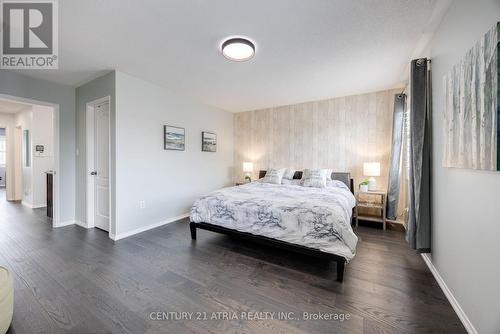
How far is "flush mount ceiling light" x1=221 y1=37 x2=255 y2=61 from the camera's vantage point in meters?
2.12

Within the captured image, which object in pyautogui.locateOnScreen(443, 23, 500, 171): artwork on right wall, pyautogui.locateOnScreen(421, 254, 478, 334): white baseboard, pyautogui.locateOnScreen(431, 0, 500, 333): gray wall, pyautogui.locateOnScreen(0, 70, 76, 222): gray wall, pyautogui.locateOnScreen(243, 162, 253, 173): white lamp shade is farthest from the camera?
pyautogui.locateOnScreen(243, 162, 253, 173): white lamp shade

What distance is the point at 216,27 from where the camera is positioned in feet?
6.32

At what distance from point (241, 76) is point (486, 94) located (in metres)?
2.64

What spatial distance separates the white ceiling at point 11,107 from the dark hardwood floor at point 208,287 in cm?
362

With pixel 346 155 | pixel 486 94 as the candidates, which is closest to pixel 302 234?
pixel 486 94

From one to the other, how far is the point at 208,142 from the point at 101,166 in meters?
2.07

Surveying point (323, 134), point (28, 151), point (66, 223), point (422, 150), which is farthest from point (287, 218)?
point (28, 151)

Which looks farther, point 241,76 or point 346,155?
point 346,155

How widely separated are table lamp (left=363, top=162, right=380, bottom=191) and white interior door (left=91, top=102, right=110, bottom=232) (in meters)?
4.39

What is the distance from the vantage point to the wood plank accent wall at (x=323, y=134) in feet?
12.3

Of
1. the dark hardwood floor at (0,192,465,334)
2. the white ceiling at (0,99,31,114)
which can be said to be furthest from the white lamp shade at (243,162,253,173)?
the white ceiling at (0,99,31,114)

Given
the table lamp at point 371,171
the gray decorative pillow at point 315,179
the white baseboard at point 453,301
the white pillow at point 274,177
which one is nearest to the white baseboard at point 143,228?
the white pillow at point 274,177

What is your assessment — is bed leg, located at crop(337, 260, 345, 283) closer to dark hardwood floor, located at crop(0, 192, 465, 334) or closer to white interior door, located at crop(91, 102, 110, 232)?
dark hardwood floor, located at crop(0, 192, 465, 334)

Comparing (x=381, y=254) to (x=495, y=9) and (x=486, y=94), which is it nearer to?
(x=486, y=94)
